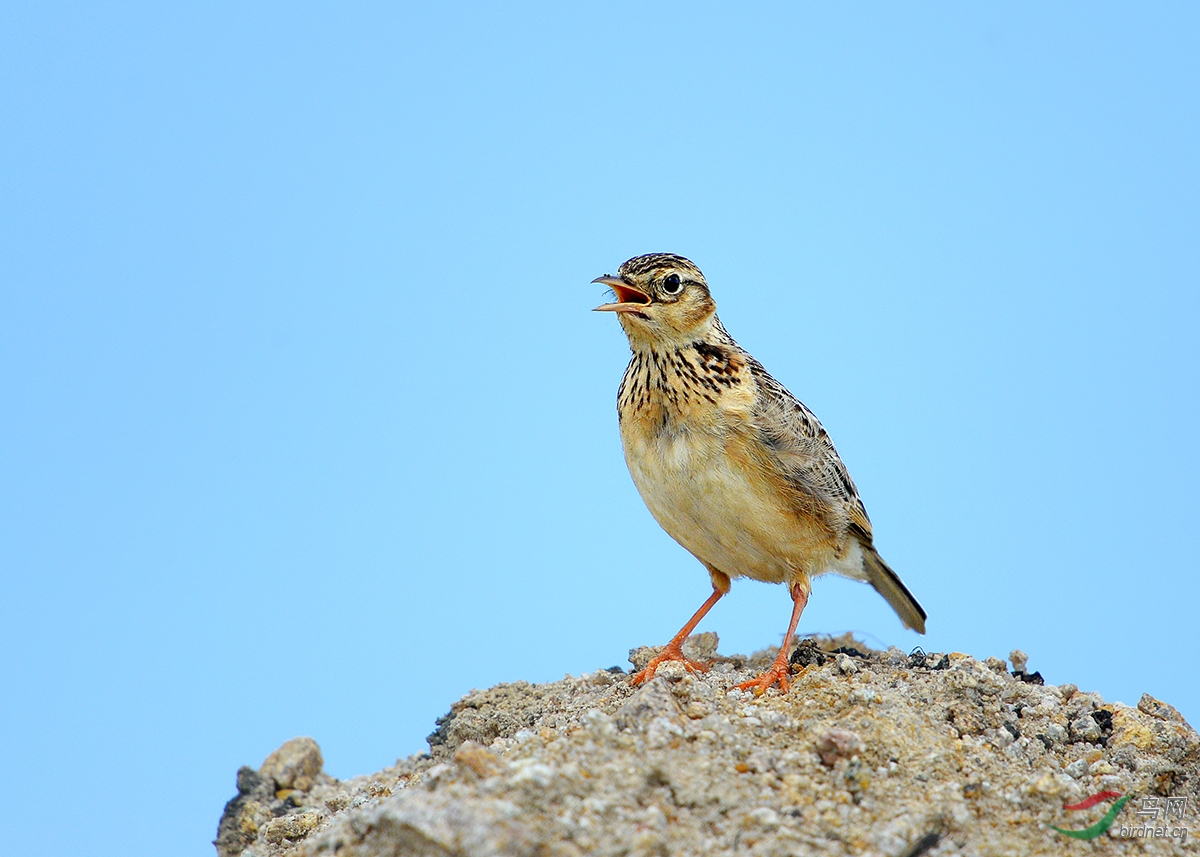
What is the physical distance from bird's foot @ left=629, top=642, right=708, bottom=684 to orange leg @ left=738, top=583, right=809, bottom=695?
576 mm

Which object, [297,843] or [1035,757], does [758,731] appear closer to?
[1035,757]

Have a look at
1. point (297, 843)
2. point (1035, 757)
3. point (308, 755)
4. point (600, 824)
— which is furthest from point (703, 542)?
point (308, 755)

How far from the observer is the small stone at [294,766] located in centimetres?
897

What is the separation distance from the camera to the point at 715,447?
23.3 ft

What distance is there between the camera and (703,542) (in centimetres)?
740

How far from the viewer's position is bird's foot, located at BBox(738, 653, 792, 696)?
696 centimetres

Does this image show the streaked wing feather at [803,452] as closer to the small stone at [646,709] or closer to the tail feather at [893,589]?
the tail feather at [893,589]

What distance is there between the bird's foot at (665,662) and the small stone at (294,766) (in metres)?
2.94

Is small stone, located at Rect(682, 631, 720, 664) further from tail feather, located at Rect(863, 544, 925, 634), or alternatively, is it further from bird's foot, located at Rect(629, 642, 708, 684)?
tail feather, located at Rect(863, 544, 925, 634)

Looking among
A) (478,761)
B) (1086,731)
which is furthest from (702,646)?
(478,761)

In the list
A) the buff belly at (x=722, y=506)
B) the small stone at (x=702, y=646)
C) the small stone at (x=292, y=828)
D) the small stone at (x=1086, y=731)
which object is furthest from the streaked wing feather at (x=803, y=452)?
the small stone at (x=292, y=828)

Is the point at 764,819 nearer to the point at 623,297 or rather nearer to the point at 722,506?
the point at 722,506

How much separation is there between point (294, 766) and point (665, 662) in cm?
328

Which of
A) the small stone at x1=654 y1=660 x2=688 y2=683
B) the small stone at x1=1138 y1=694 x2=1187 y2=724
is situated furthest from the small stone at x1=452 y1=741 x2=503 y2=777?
the small stone at x1=1138 y1=694 x2=1187 y2=724
